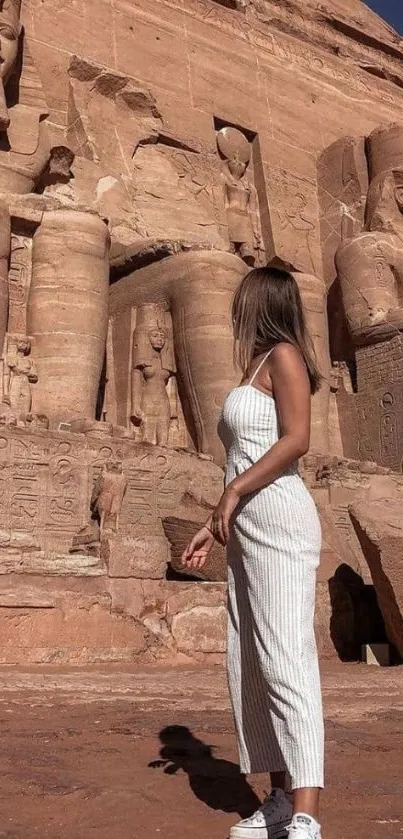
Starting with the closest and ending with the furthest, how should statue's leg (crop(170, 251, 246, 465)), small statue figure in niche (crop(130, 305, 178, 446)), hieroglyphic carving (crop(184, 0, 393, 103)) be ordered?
statue's leg (crop(170, 251, 246, 465)) → small statue figure in niche (crop(130, 305, 178, 446)) → hieroglyphic carving (crop(184, 0, 393, 103))

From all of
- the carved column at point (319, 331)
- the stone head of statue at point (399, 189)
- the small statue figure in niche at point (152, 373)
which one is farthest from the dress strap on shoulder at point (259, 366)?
the stone head of statue at point (399, 189)

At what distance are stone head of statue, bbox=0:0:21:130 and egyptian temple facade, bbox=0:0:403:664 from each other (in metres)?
0.03

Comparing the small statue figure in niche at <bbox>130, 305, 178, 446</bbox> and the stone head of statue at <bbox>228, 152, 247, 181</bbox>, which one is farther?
the stone head of statue at <bbox>228, 152, 247, 181</bbox>

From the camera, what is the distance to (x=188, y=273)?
9297 mm

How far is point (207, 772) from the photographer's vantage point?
7.65 feet

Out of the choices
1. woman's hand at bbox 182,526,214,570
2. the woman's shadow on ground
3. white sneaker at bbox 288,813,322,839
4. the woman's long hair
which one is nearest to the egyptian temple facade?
the woman's shadow on ground

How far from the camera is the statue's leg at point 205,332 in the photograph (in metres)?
9.03

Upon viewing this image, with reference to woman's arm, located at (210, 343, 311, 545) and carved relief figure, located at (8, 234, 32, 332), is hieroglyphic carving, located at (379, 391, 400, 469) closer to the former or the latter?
carved relief figure, located at (8, 234, 32, 332)

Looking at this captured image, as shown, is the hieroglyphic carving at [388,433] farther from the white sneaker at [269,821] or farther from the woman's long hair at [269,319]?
the white sneaker at [269,821]

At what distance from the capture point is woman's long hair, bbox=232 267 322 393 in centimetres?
202

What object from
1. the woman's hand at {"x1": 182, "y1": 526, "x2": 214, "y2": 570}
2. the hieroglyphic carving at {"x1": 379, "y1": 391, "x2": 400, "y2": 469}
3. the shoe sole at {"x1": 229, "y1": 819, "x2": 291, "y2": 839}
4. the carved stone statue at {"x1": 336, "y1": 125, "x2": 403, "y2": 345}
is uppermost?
the carved stone statue at {"x1": 336, "y1": 125, "x2": 403, "y2": 345}

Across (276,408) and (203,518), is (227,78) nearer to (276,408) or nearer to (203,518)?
(203,518)

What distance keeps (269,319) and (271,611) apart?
614 millimetres

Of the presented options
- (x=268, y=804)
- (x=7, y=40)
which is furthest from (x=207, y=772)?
(x=7, y=40)
